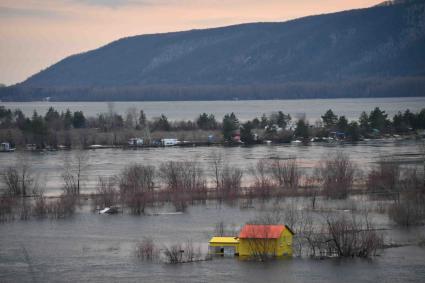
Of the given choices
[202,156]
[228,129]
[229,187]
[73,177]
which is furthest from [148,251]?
[228,129]

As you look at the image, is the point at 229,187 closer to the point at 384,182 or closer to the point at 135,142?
the point at 384,182

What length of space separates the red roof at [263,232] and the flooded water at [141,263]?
0.57m

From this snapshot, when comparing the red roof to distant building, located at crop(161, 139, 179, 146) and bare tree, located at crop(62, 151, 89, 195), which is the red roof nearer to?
bare tree, located at crop(62, 151, 89, 195)

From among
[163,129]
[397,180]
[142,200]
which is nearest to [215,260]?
[142,200]

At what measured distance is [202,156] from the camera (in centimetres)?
4506

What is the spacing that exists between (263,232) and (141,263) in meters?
2.74

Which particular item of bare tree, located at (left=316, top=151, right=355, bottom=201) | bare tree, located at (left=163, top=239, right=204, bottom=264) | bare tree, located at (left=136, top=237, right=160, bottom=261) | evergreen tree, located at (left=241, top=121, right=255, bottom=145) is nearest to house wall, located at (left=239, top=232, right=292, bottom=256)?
bare tree, located at (left=163, top=239, right=204, bottom=264)

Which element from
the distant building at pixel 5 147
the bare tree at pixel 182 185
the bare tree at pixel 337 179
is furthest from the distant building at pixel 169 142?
the bare tree at pixel 337 179

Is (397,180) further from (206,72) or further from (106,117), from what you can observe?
(206,72)

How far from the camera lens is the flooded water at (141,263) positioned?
18.7 metres

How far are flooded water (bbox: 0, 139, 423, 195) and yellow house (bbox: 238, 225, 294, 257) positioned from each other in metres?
12.3

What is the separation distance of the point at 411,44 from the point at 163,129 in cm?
14046

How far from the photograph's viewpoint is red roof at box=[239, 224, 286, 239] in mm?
19692

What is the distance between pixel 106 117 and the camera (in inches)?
2586
